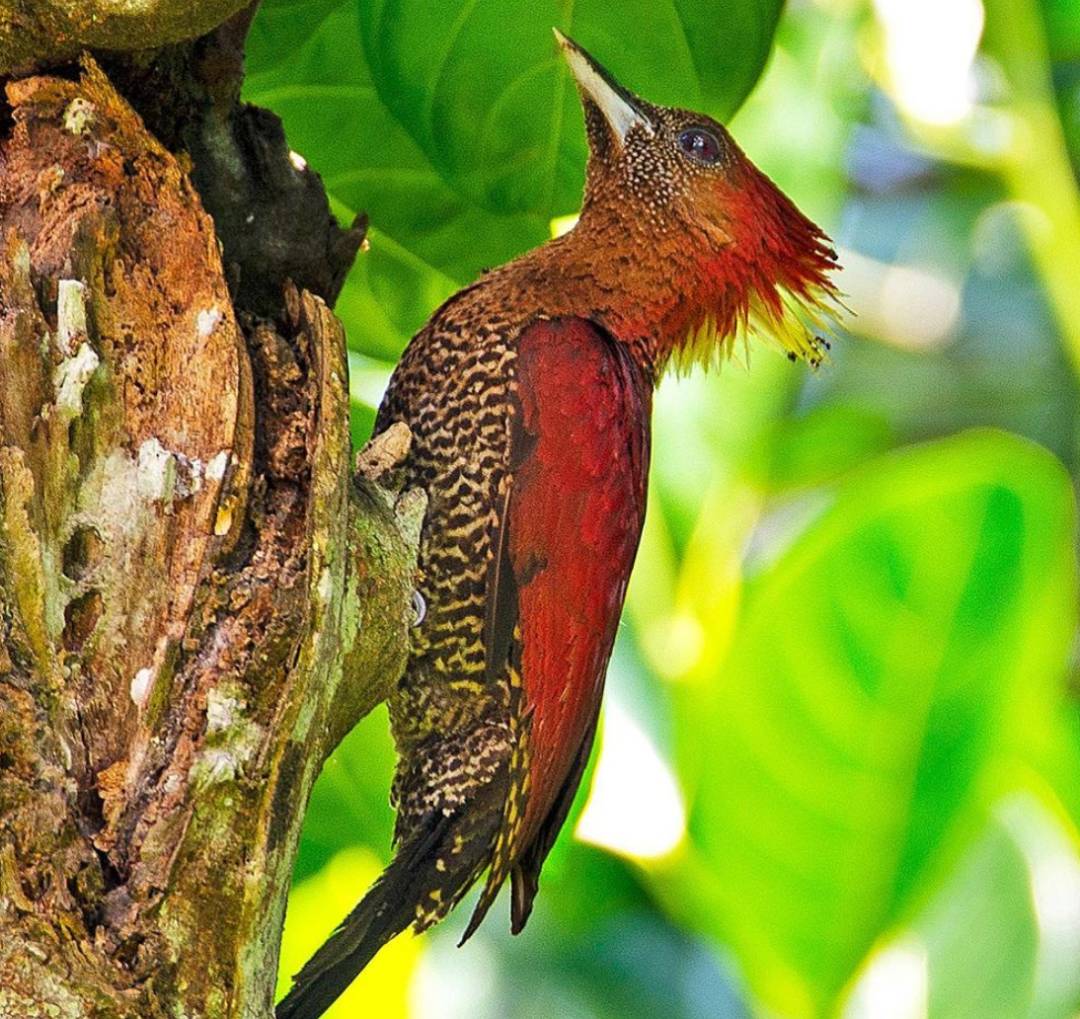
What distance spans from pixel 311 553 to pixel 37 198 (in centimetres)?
63

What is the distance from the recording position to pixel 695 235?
3.04 metres

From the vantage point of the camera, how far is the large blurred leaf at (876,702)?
8.12 feet

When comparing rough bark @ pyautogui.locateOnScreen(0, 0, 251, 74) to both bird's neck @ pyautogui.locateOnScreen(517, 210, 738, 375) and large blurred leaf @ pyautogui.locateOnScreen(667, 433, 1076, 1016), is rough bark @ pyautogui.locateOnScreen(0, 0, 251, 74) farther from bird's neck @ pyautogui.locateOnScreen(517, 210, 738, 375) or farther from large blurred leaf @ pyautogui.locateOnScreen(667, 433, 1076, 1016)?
large blurred leaf @ pyautogui.locateOnScreen(667, 433, 1076, 1016)

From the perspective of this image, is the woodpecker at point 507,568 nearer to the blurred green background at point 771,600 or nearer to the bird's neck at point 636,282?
the bird's neck at point 636,282

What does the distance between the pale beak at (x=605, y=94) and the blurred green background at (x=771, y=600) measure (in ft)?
0.13

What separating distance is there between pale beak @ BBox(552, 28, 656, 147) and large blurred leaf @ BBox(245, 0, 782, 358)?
4cm

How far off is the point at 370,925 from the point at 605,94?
1427 millimetres

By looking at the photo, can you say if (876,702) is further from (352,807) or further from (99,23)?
(99,23)

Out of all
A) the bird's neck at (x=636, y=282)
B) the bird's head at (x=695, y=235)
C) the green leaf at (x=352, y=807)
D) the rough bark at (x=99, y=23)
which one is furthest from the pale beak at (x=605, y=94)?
the green leaf at (x=352, y=807)

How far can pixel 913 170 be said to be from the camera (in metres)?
5.29

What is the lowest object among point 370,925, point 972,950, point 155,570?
point 370,925

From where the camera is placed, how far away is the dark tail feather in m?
2.37

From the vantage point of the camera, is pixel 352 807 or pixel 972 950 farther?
pixel 352 807

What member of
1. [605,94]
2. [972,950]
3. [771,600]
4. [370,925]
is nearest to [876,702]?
→ [771,600]
